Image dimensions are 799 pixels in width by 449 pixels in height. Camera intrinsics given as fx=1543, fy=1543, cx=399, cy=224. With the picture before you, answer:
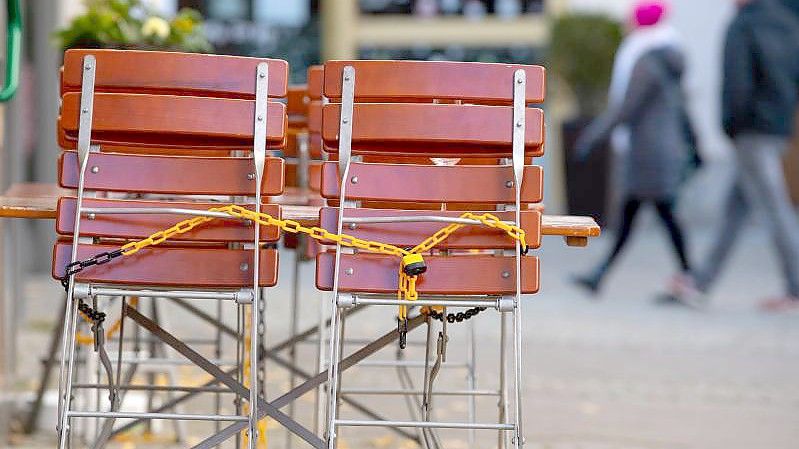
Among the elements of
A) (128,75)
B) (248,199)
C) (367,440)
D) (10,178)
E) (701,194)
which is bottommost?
(701,194)

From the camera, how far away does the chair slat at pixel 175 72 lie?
11.8 ft

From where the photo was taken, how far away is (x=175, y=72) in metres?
3.61

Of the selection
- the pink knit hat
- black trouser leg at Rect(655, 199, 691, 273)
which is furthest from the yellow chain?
the pink knit hat

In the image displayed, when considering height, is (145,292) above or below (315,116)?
below

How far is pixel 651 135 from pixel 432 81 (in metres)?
6.20

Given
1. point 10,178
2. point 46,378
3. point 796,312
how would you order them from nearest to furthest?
point 46,378
point 10,178
point 796,312

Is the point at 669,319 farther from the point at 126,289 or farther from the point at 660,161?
the point at 126,289

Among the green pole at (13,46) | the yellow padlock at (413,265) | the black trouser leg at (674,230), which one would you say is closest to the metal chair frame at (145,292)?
the yellow padlock at (413,265)

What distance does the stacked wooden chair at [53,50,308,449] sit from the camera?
3.57 m

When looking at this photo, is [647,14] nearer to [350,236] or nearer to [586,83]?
[586,83]

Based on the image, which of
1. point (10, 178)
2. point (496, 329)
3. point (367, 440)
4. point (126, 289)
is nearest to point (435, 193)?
point (126, 289)

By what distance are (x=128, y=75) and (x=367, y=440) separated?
2.32 m

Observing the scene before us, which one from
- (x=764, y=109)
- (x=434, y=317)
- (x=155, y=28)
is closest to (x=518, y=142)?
(x=434, y=317)

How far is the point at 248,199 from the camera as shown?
378 cm
